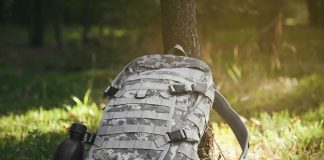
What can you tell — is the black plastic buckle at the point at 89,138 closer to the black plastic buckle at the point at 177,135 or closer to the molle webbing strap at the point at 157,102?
the molle webbing strap at the point at 157,102

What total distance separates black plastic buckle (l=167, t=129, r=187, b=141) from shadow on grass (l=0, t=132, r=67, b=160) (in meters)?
2.02

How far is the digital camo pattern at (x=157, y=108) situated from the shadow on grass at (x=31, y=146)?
1.53 meters

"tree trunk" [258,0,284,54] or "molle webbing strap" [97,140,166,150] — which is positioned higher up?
"molle webbing strap" [97,140,166,150]

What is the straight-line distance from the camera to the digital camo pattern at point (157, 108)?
3.31m

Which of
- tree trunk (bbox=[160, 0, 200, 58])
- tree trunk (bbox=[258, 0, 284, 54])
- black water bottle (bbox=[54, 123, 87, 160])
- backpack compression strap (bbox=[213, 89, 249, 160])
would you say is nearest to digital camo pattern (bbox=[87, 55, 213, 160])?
black water bottle (bbox=[54, 123, 87, 160])

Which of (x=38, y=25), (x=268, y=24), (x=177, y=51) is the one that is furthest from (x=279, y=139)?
(x=38, y=25)

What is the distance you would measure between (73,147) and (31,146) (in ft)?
6.18

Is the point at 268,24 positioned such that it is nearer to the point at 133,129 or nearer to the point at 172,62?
the point at 172,62

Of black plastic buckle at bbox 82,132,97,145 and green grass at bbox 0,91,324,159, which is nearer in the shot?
black plastic buckle at bbox 82,132,97,145

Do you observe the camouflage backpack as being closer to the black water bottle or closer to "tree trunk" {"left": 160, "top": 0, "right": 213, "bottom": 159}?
the black water bottle

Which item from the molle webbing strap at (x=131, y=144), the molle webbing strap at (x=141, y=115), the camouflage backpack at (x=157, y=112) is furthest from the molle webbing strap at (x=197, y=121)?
the molle webbing strap at (x=131, y=144)

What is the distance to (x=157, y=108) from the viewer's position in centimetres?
352

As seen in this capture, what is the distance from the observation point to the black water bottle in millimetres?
3562

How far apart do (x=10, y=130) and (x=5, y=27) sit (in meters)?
29.7
